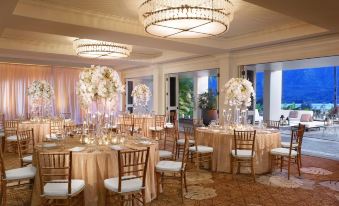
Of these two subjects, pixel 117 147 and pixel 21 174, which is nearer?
pixel 21 174

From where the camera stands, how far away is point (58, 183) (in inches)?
143

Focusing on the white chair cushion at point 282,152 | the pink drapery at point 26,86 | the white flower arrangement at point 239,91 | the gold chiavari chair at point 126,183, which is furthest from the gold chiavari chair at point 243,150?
the pink drapery at point 26,86

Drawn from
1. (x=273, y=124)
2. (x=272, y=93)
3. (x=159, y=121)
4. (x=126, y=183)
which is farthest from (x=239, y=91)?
(x=272, y=93)

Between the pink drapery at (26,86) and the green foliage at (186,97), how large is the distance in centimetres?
675

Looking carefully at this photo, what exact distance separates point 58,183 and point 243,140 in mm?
3709

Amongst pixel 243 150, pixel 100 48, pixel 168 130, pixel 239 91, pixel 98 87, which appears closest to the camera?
pixel 98 87

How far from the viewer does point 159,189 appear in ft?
15.4

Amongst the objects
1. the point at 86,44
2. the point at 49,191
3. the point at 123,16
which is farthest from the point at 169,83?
the point at 49,191

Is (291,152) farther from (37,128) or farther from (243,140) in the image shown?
(37,128)

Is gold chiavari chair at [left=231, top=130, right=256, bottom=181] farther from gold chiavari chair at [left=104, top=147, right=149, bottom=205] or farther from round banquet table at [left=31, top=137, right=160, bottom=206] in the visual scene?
round banquet table at [left=31, top=137, right=160, bottom=206]

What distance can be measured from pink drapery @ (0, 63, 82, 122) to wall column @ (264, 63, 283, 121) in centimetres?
993

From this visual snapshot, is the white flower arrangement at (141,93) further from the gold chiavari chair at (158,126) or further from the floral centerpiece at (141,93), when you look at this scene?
the gold chiavari chair at (158,126)

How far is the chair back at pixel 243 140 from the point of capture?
580cm

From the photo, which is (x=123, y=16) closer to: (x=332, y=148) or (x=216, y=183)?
(x=216, y=183)
